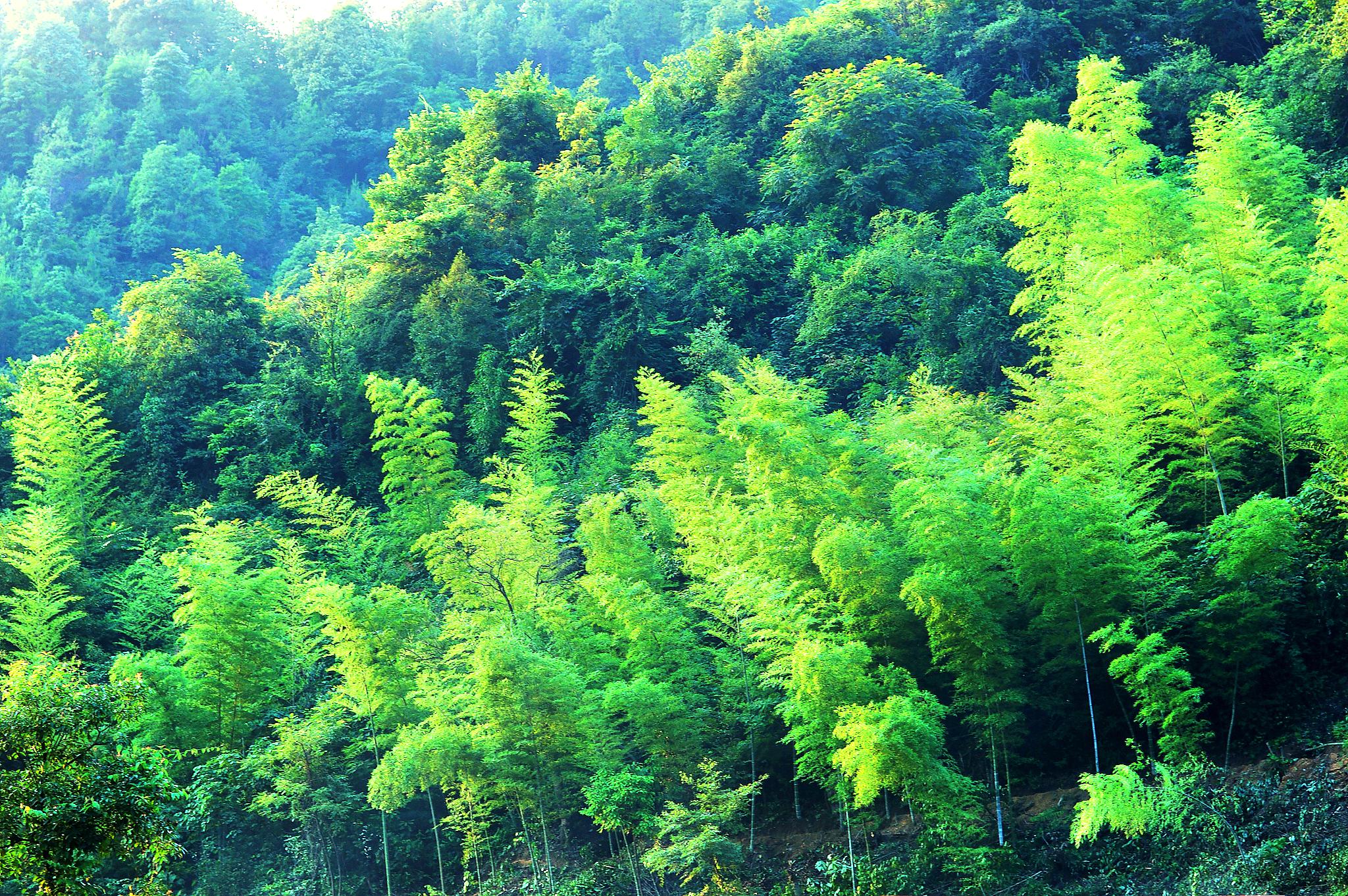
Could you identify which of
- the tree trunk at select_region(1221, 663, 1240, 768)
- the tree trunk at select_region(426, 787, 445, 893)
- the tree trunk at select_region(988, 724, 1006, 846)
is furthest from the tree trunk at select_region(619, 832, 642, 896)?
the tree trunk at select_region(1221, 663, 1240, 768)

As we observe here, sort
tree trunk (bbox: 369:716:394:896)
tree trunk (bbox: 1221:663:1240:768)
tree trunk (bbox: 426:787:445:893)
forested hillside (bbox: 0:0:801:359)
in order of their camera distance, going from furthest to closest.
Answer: forested hillside (bbox: 0:0:801:359)
tree trunk (bbox: 426:787:445:893)
tree trunk (bbox: 369:716:394:896)
tree trunk (bbox: 1221:663:1240:768)

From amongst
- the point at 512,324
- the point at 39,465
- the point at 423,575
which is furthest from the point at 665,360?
the point at 39,465

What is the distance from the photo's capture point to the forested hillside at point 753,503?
14.7 meters

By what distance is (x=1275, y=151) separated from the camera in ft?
71.0

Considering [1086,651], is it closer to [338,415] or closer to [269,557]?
[269,557]

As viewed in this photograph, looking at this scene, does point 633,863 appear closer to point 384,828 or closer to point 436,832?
point 436,832

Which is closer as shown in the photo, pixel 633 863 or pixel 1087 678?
pixel 1087 678

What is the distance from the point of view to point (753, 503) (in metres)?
18.5

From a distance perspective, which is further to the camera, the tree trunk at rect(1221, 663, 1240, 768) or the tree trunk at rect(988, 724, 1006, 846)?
the tree trunk at rect(988, 724, 1006, 846)

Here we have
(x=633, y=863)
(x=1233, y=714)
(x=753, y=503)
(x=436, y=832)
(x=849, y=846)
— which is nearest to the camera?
(x=1233, y=714)

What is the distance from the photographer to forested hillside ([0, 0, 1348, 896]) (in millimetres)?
14680

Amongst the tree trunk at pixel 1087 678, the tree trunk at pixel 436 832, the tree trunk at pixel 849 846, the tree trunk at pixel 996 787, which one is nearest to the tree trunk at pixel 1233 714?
the tree trunk at pixel 1087 678

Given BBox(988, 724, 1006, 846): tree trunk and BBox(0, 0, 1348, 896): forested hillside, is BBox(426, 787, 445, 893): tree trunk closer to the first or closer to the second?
BBox(0, 0, 1348, 896): forested hillside

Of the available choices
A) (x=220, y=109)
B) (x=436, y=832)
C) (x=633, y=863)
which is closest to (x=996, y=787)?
(x=633, y=863)
